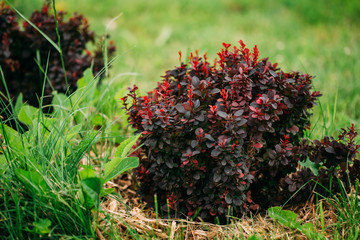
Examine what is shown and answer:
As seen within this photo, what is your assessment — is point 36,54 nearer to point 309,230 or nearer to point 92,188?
point 92,188

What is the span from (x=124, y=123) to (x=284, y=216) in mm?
1476

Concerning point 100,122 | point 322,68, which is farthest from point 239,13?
point 100,122

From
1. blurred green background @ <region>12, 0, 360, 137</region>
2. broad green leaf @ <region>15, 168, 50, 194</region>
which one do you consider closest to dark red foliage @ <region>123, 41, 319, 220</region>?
broad green leaf @ <region>15, 168, 50, 194</region>

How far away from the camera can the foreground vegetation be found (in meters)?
1.54

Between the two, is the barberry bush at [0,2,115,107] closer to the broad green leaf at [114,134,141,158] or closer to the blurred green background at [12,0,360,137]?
the blurred green background at [12,0,360,137]

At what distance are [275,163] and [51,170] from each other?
1222 mm

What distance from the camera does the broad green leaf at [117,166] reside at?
5.61ft

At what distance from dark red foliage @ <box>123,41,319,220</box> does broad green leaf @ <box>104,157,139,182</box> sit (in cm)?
12

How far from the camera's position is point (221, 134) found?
1710 millimetres

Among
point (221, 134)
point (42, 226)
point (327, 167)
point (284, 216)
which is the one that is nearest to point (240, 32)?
point (327, 167)

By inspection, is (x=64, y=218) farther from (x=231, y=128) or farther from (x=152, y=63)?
(x=152, y=63)

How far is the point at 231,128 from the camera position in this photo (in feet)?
5.33

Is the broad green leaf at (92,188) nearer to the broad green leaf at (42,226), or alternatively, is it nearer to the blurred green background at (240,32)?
the broad green leaf at (42,226)

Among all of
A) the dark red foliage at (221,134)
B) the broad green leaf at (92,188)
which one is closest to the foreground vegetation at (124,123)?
the broad green leaf at (92,188)
